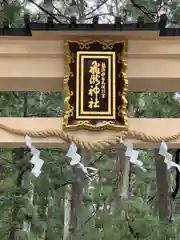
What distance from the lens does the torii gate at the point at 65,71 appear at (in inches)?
96.0

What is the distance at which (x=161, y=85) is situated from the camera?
2.66 metres

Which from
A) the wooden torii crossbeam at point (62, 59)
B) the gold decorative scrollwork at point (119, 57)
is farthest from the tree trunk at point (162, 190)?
the gold decorative scrollwork at point (119, 57)

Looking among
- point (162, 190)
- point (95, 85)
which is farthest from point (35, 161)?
point (162, 190)

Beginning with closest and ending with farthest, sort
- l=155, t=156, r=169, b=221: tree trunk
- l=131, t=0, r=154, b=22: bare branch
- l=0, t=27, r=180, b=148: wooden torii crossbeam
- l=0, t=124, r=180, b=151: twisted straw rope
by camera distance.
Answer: l=0, t=124, r=180, b=151: twisted straw rope < l=0, t=27, r=180, b=148: wooden torii crossbeam < l=131, t=0, r=154, b=22: bare branch < l=155, t=156, r=169, b=221: tree trunk

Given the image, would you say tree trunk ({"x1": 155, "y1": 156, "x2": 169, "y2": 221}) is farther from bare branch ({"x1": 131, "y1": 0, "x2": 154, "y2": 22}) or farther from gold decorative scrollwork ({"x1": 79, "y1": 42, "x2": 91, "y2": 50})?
gold decorative scrollwork ({"x1": 79, "y1": 42, "x2": 91, "y2": 50})

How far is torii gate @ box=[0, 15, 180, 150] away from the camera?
2.44 m

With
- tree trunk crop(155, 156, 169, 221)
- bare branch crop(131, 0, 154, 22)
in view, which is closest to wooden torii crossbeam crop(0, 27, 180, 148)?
bare branch crop(131, 0, 154, 22)

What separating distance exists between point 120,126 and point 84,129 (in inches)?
8.1

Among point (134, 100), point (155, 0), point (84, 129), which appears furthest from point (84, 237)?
point (155, 0)

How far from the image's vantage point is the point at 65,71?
2545 mm

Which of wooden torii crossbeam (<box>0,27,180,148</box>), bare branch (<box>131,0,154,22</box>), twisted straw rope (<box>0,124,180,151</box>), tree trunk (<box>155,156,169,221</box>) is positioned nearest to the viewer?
twisted straw rope (<box>0,124,180,151</box>)

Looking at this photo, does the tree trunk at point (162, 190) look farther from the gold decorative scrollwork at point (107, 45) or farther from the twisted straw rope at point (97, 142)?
the gold decorative scrollwork at point (107, 45)

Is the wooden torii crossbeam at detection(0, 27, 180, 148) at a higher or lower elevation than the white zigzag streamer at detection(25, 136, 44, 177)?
higher

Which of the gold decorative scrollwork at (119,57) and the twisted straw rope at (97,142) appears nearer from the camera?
the twisted straw rope at (97,142)
